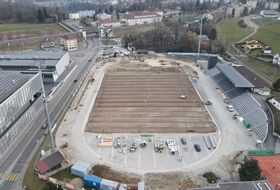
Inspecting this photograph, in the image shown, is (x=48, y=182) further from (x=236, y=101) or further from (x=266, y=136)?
(x=236, y=101)

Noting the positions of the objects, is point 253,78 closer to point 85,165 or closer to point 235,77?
point 235,77

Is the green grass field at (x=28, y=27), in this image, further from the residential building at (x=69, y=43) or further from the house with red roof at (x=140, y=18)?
the house with red roof at (x=140, y=18)

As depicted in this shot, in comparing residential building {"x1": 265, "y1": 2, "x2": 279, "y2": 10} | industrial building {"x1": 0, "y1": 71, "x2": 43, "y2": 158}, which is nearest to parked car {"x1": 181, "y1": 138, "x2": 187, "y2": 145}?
industrial building {"x1": 0, "y1": 71, "x2": 43, "y2": 158}

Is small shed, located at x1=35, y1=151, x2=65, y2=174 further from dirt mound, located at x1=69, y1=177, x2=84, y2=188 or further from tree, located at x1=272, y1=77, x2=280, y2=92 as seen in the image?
tree, located at x1=272, y1=77, x2=280, y2=92

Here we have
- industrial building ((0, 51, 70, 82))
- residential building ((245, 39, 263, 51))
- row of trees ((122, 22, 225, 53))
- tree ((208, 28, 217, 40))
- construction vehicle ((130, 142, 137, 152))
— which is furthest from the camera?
tree ((208, 28, 217, 40))

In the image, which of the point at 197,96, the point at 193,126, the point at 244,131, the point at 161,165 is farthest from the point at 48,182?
the point at 197,96

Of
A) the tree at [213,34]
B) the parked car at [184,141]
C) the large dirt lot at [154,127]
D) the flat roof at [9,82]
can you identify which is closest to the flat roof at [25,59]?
the large dirt lot at [154,127]
